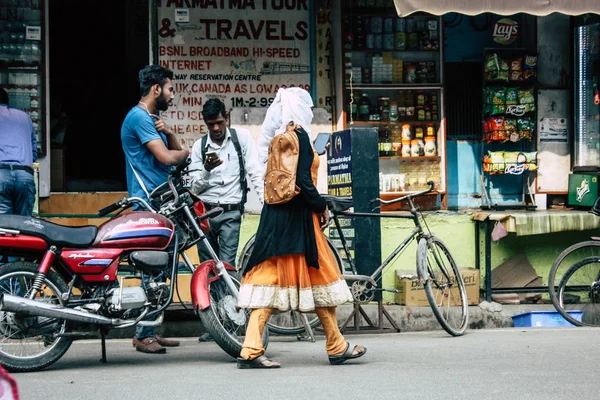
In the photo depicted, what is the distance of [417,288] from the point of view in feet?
32.0

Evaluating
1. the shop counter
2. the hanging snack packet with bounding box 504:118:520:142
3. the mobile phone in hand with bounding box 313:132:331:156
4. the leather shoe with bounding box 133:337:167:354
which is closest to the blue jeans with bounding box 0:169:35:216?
the leather shoe with bounding box 133:337:167:354

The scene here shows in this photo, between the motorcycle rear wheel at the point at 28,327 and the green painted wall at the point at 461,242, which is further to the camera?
the green painted wall at the point at 461,242

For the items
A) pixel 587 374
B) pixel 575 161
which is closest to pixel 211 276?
pixel 587 374

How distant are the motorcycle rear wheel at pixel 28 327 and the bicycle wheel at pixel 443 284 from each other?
3.17 meters

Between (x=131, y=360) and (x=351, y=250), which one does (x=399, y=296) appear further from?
(x=131, y=360)

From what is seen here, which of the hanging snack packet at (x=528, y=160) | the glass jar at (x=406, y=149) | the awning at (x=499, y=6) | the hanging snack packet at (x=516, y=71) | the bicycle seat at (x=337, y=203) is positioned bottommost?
the bicycle seat at (x=337, y=203)

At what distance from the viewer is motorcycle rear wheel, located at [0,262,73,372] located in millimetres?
6434

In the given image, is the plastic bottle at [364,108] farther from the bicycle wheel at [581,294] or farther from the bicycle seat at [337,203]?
the bicycle seat at [337,203]

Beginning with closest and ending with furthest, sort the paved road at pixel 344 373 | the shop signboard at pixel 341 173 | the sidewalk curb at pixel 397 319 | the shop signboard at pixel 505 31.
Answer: the paved road at pixel 344 373 → the sidewalk curb at pixel 397 319 → the shop signboard at pixel 341 173 → the shop signboard at pixel 505 31

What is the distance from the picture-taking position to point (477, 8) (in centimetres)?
986

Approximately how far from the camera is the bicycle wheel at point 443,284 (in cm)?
835

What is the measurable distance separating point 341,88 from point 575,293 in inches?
142

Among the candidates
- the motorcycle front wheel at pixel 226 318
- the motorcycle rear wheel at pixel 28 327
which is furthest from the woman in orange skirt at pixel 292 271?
the motorcycle rear wheel at pixel 28 327

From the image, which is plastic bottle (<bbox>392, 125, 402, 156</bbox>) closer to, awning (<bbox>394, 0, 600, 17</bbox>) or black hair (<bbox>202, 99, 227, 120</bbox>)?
awning (<bbox>394, 0, 600, 17</bbox>)
